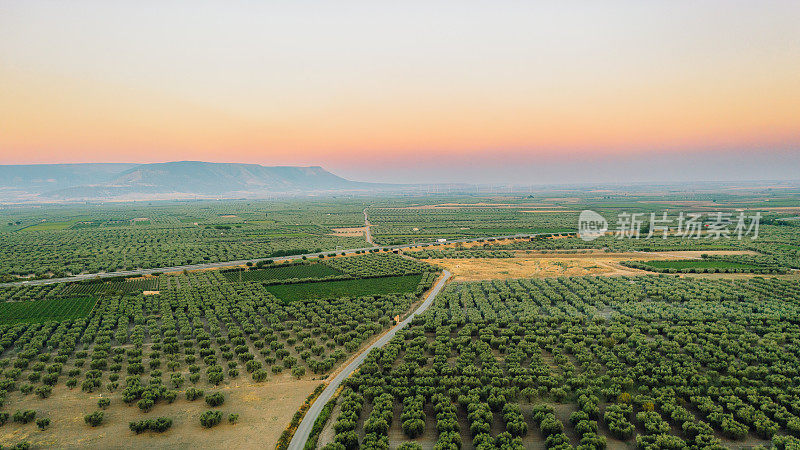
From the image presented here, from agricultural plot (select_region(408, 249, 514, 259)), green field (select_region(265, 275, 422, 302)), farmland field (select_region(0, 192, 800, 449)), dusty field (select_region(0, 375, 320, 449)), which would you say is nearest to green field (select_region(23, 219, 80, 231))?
farmland field (select_region(0, 192, 800, 449))

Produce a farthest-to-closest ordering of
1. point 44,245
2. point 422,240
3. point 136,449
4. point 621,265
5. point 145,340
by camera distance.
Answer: point 422,240
point 44,245
point 621,265
point 145,340
point 136,449

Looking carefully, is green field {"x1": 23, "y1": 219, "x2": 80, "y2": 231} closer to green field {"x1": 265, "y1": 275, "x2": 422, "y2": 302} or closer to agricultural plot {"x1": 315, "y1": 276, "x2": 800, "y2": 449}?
green field {"x1": 265, "y1": 275, "x2": 422, "y2": 302}

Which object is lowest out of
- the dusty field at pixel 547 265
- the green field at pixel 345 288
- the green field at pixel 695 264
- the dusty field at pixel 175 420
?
the dusty field at pixel 175 420

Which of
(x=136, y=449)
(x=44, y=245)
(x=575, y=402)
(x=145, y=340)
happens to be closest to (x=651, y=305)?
(x=575, y=402)

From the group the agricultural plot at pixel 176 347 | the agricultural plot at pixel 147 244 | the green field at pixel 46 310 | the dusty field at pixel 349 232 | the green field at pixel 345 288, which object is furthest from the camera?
the dusty field at pixel 349 232

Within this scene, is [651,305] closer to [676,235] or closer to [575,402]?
[575,402]

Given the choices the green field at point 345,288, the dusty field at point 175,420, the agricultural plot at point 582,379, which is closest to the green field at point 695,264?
the agricultural plot at point 582,379

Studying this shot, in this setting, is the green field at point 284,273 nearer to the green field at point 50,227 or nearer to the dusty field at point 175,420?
the dusty field at point 175,420
